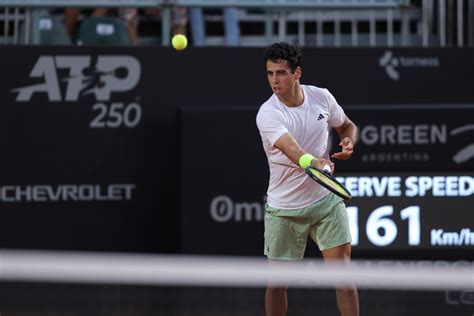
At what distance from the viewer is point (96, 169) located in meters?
8.80

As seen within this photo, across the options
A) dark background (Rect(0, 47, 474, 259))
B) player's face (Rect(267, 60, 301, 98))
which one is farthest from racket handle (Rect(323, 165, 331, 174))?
dark background (Rect(0, 47, 474, 259))

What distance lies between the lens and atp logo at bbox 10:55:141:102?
8742 millimetres

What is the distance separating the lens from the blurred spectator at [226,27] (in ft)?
34.1

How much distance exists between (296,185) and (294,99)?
492mm

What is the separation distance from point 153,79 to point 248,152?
2.92 ft

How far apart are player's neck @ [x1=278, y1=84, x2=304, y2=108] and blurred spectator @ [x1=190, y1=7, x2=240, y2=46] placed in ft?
12.0

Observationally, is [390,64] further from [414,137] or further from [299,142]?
[299,142]

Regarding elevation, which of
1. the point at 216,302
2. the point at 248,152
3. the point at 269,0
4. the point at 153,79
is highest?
the point at 269,0

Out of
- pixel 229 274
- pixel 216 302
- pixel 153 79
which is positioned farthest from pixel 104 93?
pixel 229 274

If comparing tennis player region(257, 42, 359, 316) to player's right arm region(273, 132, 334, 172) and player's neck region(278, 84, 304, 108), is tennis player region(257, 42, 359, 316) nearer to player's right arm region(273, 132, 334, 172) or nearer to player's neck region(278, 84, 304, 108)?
player's neck region(278, 84, 304, 108)

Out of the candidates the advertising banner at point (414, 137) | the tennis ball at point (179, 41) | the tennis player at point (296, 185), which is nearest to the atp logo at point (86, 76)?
the tennis ball at point (179, 41)

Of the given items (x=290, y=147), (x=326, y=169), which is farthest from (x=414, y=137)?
(x=326, y=169)

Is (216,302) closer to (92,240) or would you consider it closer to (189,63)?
(92,240)

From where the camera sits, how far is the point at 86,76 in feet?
28.9
